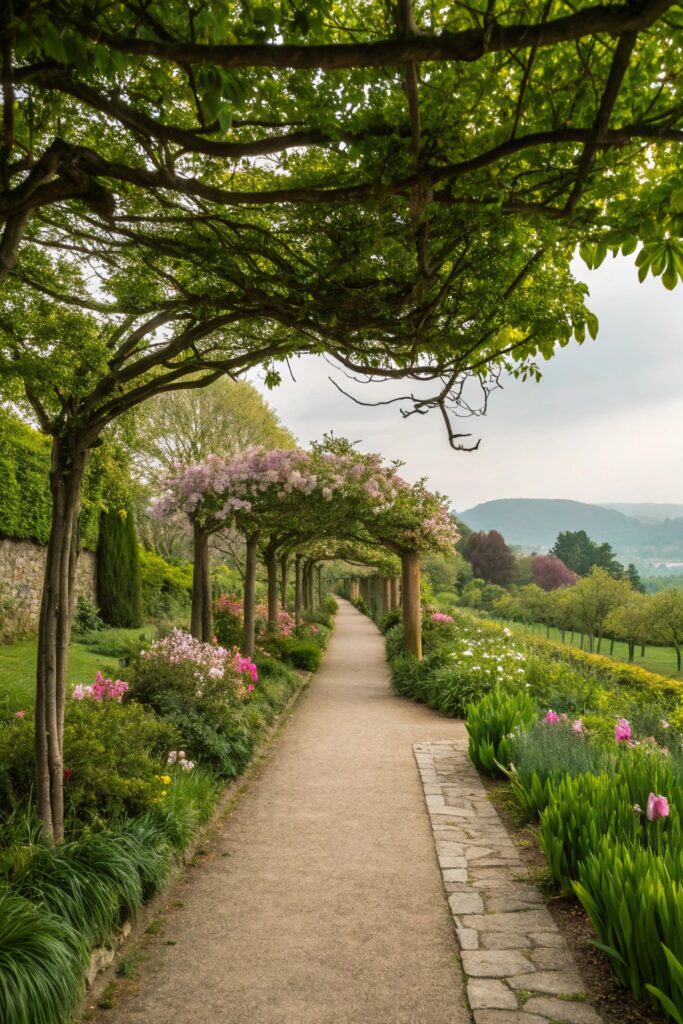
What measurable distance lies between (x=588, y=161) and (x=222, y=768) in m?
5.82

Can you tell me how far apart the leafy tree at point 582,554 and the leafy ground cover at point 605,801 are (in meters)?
70.7

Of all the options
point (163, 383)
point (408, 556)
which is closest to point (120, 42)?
point (163, 383)

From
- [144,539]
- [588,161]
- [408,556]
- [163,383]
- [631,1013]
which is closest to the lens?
[588,161]

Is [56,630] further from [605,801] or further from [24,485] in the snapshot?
[24,485]

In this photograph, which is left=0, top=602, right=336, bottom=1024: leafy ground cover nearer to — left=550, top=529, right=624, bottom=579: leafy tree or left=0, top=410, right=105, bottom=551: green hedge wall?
left=0, top=410, right=105, bottom=551: green hedge wall

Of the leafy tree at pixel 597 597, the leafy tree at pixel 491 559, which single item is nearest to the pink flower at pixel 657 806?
the leafy tree at pixel 597 597

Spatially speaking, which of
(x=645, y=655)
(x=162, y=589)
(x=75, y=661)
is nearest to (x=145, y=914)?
(x=75, y=661)

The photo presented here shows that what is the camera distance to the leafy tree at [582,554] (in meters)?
77.7

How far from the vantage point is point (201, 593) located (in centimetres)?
1018

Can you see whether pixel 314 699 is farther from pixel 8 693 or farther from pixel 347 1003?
pixel 347 1003

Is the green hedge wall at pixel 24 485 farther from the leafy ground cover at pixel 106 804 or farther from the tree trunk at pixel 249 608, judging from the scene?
the leafy ground cover at pixel 106 804

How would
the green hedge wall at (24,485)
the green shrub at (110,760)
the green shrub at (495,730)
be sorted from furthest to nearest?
the green hedge wall at (24,485) < the green shrub at (495,730) < the green shrub at (110,760)

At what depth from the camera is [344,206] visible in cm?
363

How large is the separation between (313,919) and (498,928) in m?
1.03
